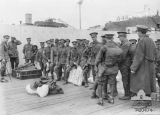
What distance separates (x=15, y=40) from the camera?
8.98 metres

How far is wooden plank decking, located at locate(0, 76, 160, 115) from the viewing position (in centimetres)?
413

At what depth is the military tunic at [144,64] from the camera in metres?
4.38

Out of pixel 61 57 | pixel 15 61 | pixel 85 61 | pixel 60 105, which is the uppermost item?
pixel 61 57

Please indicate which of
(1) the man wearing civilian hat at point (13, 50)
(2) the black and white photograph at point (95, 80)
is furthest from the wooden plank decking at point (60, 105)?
(1) the man wearing civilian hat at point (13, 50)

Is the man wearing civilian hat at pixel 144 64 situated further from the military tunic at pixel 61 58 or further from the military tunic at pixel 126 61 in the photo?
the military tunic at pixel 61 58

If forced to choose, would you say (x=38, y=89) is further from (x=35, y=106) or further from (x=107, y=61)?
(x=107, y=61)

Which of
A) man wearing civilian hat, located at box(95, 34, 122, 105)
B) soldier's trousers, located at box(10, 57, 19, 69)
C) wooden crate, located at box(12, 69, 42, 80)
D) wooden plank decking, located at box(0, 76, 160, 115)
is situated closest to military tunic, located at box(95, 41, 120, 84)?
man wearing civilian hat, located at box(95, 34, 122, 105)

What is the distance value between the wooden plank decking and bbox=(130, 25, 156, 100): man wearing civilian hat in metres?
0.53

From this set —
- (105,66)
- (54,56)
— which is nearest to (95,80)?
(105,66)

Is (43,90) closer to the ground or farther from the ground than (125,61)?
closer to the ground

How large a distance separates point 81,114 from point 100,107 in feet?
2.14

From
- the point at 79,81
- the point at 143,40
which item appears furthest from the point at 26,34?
the point at 143,40

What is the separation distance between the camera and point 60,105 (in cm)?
462

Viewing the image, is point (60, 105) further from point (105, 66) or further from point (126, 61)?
point (126, 61)
